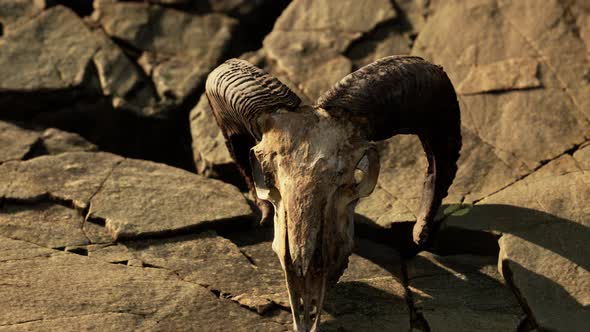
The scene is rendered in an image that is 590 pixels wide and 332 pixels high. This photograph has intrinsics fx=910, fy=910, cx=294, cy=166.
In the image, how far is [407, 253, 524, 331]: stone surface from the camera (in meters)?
5.89

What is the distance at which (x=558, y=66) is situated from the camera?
8562mm

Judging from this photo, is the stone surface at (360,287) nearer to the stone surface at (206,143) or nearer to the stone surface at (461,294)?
the stone surface at (461,294)

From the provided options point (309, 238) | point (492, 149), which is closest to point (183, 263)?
point (309, 238)

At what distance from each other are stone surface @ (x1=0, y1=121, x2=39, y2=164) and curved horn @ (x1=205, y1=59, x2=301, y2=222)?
217cm

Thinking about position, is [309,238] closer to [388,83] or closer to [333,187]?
[333,187]

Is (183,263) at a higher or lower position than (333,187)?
lower

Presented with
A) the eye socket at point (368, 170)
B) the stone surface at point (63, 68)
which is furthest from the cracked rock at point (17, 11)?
the eye socket at point (368, 170)

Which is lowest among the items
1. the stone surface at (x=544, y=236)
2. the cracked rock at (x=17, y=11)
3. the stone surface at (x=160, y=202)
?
the stone surface at (x=160, y=202)

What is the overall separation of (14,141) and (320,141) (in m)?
3.89

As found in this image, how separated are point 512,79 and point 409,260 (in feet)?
8.16

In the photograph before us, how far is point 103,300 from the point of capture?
5891mm

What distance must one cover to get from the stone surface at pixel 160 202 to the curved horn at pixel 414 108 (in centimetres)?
152

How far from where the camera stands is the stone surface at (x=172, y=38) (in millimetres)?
9453

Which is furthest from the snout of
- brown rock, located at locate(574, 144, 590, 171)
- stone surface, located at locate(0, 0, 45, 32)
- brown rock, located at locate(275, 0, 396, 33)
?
stone surface, located at locate(0, 0, 45, 32)
